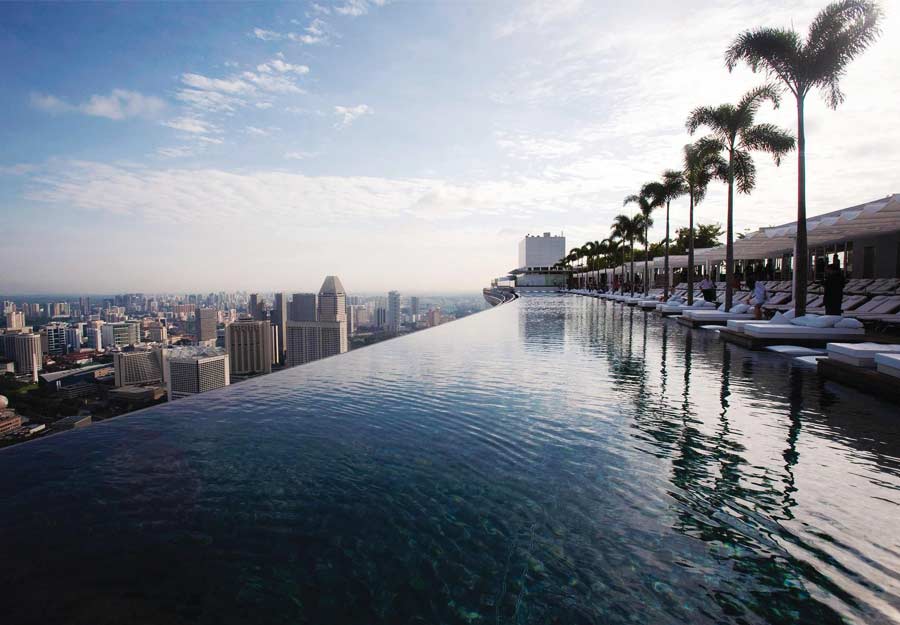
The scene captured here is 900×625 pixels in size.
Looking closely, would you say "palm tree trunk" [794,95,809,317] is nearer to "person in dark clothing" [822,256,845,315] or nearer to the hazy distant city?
"person in dark clothing" [822,256,845,315]

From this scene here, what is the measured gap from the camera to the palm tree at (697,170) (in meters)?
17.2

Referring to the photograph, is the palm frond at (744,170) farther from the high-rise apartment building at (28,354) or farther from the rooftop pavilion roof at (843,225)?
the high-rise apartment building at (28,354)

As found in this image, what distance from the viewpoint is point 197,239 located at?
37219mm

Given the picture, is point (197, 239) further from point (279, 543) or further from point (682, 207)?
point (279, 543)

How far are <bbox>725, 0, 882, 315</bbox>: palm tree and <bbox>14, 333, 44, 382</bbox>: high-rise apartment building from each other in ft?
58.2

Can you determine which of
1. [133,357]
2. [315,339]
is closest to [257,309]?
[315,339]

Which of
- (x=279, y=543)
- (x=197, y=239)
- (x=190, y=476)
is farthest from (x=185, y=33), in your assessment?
(x=197, y=239)

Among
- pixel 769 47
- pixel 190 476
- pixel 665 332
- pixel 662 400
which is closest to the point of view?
pixel 190 476

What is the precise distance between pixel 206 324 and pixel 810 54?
2651cm

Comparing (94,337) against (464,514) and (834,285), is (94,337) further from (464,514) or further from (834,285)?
(834,285)

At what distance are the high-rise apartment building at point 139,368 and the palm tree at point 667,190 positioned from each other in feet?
71.8

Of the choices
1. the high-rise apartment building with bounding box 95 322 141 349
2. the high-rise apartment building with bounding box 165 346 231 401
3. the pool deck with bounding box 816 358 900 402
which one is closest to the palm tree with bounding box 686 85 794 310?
the pool deck with bounding box 816 358 900 402

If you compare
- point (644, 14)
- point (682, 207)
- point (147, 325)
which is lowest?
point (147, 325)

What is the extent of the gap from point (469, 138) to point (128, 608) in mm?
22607
